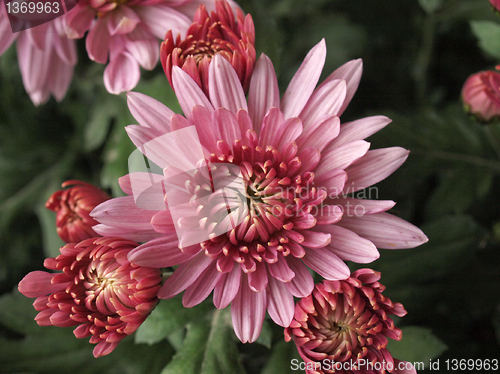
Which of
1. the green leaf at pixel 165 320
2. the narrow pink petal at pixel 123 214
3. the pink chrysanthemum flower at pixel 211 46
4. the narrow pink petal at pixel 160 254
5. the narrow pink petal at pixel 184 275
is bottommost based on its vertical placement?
the green leaf at pixel 165 320

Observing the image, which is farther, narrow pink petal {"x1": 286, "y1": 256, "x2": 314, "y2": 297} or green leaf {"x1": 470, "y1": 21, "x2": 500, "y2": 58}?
green leaf {"x1": 470, "y1": 21, "x2": 500, "y2": 58}

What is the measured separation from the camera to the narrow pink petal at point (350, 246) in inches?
18.7

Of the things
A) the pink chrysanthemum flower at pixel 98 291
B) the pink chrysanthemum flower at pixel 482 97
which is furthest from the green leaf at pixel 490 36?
the pink chrysanthemum flower at pixel 98 291

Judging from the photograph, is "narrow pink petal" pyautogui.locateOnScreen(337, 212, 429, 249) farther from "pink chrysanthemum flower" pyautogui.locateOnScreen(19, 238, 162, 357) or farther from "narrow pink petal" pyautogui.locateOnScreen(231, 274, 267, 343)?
"pink chrysanthemum flower" pyautogui.locateOnScreen(19, 238, 162, 357)

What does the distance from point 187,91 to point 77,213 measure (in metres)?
0.23

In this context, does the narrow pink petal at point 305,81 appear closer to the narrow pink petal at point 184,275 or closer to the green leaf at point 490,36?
the narrow pink petal at point 184,275

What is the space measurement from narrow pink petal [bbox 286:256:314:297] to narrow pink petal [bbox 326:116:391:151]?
150 millimetres

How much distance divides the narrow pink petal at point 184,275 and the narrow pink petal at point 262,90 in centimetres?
19

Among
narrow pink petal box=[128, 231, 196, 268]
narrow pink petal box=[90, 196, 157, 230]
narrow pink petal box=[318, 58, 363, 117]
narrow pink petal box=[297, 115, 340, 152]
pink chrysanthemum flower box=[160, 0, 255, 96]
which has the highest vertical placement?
pink chrysanthemum flower box=[160, 0, 255, 96]

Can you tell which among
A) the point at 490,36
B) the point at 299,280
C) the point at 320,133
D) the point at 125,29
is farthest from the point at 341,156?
the point at 490,36

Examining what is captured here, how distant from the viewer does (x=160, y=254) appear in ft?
1.53

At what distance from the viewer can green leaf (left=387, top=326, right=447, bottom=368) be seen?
623 millimetres

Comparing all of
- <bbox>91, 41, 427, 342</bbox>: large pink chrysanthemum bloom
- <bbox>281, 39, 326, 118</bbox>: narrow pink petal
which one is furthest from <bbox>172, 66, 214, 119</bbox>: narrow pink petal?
<bbox>281, 39, 326, 118</bbox>: narrow pink petal

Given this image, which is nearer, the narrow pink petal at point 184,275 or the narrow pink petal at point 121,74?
the narrow pink petal at point 184,275
